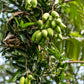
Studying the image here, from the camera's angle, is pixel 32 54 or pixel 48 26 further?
pixel 32 54

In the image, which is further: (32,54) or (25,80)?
(32,54)

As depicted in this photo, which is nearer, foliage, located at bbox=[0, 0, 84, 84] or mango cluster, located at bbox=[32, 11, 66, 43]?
mango cluster, located at bbox=[32, 11, 66, 43]

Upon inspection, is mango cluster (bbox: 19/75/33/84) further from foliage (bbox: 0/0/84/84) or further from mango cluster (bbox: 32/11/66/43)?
mango cluster (bbox: 32/11/66/43)

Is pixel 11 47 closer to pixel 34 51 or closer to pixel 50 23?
pixel 34 51

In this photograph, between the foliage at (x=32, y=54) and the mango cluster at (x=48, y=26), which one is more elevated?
the mango cluster at (x=48, y=26)

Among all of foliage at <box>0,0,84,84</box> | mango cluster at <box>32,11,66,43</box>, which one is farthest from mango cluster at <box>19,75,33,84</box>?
mango cluster at <box>32,11,66,43</box>

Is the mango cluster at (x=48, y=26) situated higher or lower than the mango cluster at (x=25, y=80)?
higher

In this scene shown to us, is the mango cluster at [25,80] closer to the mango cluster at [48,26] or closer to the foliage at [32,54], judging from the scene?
the foliage at [32,54]

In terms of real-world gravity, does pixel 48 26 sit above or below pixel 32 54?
above

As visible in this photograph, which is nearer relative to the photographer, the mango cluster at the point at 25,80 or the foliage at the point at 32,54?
the mango cluster at the point at 25,80

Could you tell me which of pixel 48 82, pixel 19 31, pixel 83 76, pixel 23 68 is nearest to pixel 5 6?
pixel 19 31

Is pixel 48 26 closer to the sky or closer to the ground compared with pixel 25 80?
closer to the sky

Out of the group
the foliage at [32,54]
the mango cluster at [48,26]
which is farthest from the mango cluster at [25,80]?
the mango cluster at [48,26]

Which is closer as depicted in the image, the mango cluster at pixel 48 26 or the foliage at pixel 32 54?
the mango cluster at pixel 48 26
